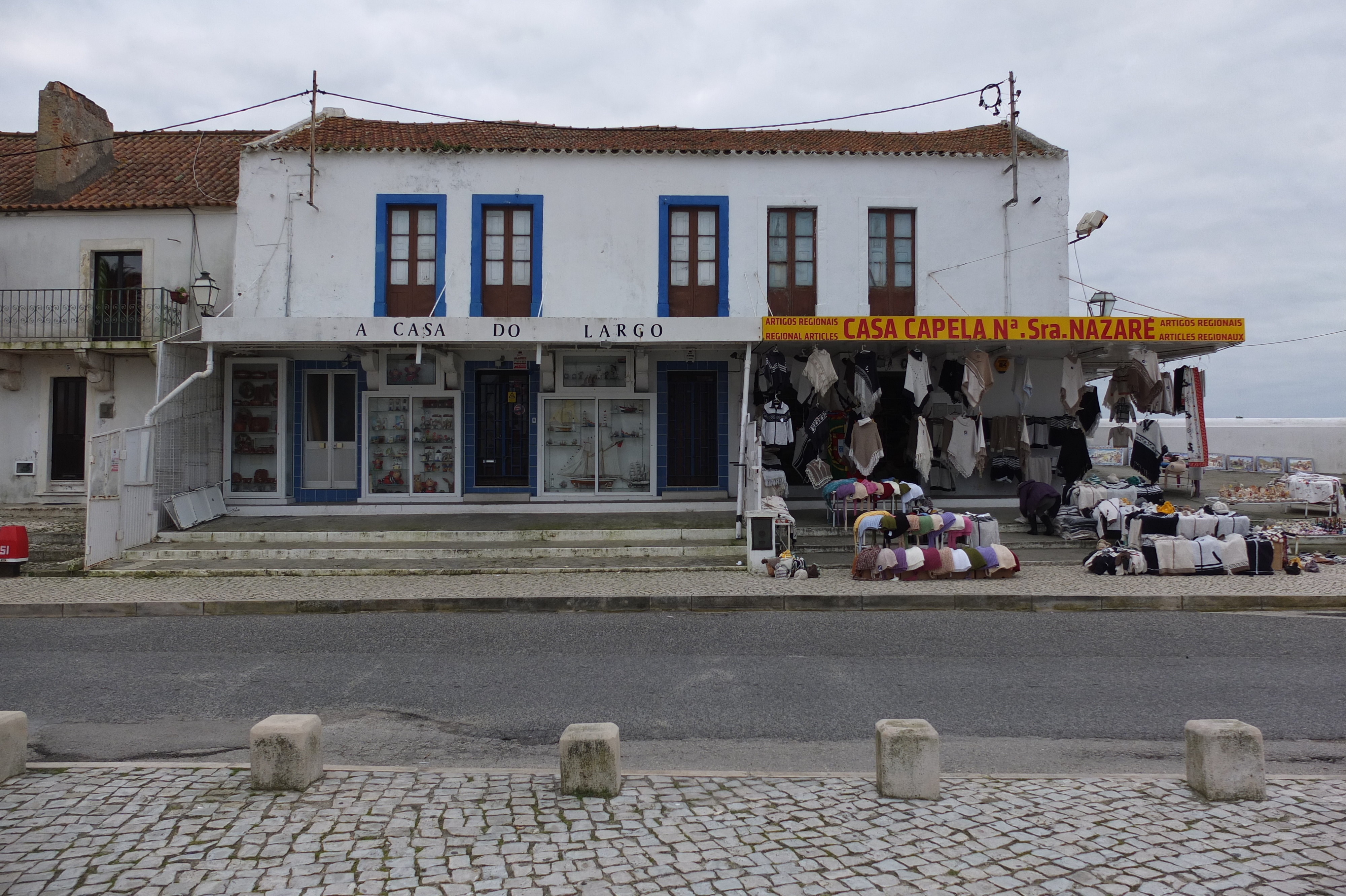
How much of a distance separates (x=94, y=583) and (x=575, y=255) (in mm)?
9057

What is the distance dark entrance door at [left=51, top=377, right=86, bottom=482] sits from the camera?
15141 millimetres

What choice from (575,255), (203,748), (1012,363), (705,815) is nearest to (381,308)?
(575,255)

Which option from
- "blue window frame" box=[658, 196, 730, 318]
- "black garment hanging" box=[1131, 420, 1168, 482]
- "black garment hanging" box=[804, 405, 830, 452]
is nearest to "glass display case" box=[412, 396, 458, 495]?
"blue window frame" box=[658, 196, 730, 318]

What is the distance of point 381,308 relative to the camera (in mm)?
14516

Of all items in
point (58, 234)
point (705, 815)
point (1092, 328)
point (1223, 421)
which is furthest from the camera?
point (1223, 421)

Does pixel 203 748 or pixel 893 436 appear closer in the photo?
pixel 203 748

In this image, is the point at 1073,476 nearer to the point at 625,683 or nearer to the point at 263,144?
the point at 625,683

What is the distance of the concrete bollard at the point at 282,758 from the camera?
4027 mm

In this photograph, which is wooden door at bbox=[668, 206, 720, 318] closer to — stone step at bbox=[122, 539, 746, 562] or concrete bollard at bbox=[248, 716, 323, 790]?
stone step at bbox=[122, 539, 746, 562]

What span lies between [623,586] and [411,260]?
329 inches

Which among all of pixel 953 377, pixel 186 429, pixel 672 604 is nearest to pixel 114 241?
pixel 186 429

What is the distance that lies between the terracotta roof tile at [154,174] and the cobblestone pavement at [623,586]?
8.22m

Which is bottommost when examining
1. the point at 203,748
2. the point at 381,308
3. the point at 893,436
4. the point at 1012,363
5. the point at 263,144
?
the point at 203,748

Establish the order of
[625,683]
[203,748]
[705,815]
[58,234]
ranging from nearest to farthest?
1. [705,815]
2. [203,748]
3. [625,683]
4. [58,234]
